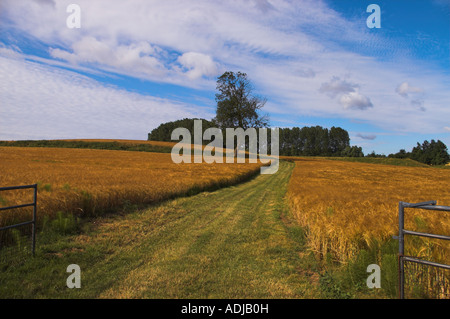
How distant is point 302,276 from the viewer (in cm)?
537

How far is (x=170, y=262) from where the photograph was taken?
5.82 m

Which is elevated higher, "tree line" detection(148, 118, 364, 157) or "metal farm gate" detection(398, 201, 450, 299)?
"tree line" detection(148, 118, 364, 157)

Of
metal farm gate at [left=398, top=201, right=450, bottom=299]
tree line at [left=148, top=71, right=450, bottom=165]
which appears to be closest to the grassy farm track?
metal farm gate at [left=398, top=201, right=450, bottom=299]

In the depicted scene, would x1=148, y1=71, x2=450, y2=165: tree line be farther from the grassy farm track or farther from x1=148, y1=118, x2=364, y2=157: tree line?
the grassy farm track

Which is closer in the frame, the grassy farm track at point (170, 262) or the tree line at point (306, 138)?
the grassy farm track at point (170, 262)

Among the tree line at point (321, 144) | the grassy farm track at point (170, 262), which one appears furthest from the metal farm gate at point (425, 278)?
the tree line at point (321, 144)

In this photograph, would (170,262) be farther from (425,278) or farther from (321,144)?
(321,144)

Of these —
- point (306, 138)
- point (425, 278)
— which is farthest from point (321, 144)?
point (425, 278)

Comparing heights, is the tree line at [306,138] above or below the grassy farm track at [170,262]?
above

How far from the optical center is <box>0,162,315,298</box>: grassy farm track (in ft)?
14.9

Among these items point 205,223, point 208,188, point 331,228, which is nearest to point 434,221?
point 331,228

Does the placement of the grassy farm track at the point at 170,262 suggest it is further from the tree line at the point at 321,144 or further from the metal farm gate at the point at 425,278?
the tree line at the point at 321,144

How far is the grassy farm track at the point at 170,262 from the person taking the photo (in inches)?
179
